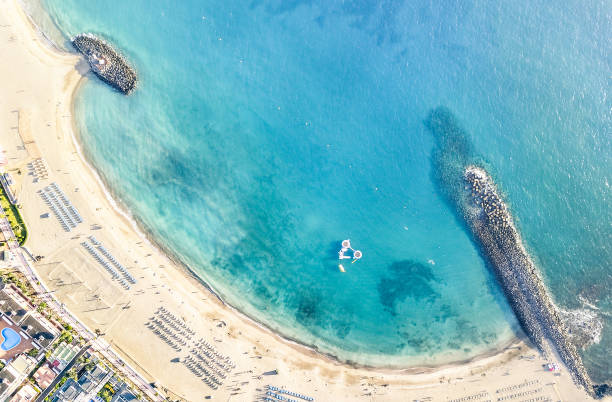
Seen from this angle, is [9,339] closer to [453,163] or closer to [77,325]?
[77,325]

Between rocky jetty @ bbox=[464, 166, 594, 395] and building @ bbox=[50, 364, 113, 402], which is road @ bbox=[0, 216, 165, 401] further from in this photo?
rocky jetty @ bbox=[464, 166, 594, 395]

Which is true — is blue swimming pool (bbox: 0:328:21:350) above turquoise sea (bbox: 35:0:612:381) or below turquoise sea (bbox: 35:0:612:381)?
below

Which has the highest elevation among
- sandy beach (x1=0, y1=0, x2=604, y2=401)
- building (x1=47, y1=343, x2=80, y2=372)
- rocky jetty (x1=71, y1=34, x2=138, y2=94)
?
rocky jetty (x1=71, y1=34, x2=138, y2=94)

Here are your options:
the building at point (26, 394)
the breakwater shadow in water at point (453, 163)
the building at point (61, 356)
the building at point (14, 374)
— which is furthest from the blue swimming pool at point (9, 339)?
the breakwater shadow in water at point (453, 163)

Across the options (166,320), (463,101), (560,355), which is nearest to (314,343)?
(166,320)

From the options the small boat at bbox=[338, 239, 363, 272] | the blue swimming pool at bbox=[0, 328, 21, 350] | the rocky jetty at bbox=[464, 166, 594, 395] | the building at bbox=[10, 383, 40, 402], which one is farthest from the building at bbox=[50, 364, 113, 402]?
the rocky jetty at bbox=[464, 166, 594, 395]

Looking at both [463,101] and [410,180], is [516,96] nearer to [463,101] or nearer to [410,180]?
[463,101]
